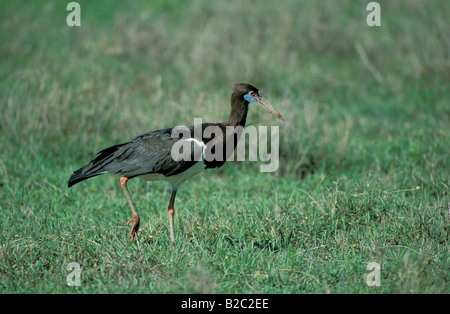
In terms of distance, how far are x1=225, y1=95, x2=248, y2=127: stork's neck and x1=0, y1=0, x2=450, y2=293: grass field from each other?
0.70 m

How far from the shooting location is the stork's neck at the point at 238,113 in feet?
17.6

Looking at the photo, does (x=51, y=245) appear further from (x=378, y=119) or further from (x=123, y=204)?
(x=378, y=119)

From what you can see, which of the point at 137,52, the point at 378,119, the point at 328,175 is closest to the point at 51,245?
the point at 328,175

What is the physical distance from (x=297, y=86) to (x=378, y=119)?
4.76ft

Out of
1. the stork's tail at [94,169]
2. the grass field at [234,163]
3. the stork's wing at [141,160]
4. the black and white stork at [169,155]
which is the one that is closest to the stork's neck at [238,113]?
the black and white stork at [169,155]

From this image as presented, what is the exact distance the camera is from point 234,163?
6.78m

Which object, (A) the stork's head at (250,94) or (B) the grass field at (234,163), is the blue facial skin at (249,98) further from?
(B) the grass field at (234,163)

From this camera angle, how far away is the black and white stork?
5.09 meters

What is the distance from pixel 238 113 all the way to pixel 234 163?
148 cm

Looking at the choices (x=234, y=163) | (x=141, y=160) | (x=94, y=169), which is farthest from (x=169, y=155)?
(x=234, y=163)

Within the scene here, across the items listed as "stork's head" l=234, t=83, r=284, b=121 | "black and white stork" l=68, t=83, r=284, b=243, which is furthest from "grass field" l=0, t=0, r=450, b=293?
"stork's head" l=234, t=83, r=284, b=121

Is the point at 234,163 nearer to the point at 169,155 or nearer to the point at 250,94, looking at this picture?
the point at 250,94

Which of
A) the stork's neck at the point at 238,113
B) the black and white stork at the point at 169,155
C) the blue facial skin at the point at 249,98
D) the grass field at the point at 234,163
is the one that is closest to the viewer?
the grass field at the point at 234,163

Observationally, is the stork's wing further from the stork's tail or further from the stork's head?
the stork's head
